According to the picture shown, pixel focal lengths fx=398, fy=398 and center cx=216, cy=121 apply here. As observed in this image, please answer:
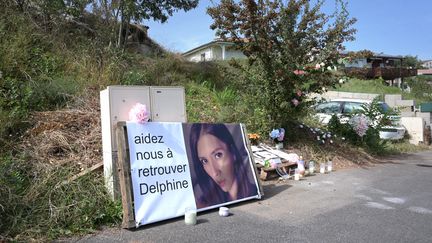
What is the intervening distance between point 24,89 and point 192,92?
4991 mm

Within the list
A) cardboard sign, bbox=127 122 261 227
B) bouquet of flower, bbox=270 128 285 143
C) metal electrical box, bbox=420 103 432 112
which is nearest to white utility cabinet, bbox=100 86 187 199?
cardboard sign, bbox=127 122 261 227

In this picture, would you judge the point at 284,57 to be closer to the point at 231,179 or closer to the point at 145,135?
the point at 231,179

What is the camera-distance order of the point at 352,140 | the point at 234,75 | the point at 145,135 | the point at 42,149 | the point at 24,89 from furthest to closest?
the point at 352,140 < the point at 234,75 < the point at 24,89 < the point at 42,149 < the point at 145,135

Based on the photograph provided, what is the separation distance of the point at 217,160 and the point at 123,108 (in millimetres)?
1602

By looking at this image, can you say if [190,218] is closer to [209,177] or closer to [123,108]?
[209,177]

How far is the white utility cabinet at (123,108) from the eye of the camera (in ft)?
17.7

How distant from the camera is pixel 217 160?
6.05 m

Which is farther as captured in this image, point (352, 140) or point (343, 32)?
point (352, 140)

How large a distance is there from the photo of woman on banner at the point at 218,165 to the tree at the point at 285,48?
2962 mm

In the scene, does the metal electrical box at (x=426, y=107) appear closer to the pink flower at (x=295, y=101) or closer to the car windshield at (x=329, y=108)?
the car windshield at (x=329, y=108)

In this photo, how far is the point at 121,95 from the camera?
5.60 m

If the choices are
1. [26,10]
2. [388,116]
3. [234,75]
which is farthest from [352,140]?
[26,10]

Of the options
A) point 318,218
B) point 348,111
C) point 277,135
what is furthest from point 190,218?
point 348,111

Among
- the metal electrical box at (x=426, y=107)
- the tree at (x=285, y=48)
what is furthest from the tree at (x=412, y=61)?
the tree at (x=285, y=48)
